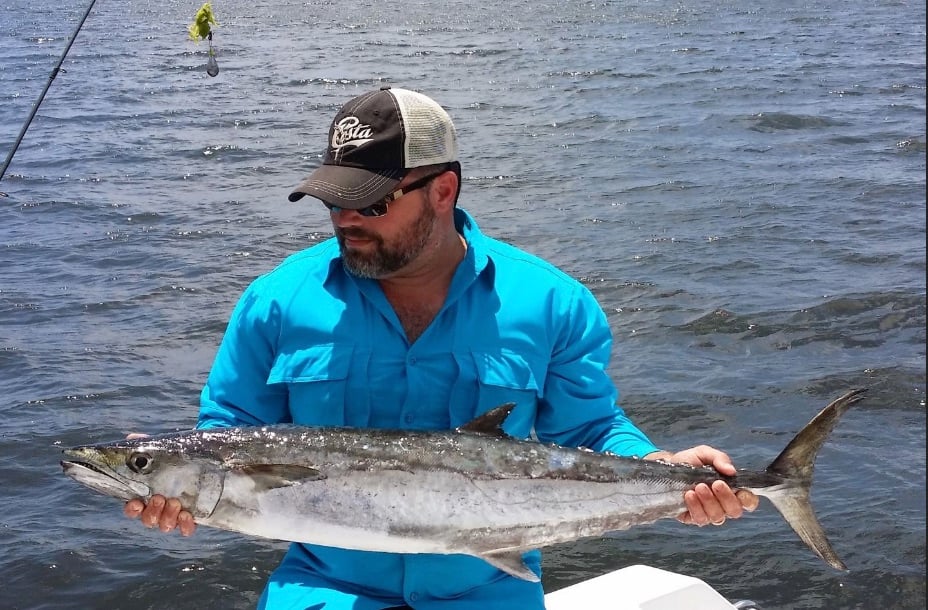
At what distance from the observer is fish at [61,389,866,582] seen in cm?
344

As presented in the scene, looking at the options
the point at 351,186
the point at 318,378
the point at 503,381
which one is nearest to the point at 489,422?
the point at 503,381

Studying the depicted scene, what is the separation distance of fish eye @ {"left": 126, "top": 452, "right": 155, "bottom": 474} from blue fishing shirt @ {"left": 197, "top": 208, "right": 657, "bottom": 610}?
1.52 feet

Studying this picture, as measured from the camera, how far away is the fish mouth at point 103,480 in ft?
11.2

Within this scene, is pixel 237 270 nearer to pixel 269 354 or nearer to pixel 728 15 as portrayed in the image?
pixel 269 354

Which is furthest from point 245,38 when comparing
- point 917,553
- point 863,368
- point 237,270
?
point 917,553

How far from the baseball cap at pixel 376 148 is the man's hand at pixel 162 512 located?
3.52ft

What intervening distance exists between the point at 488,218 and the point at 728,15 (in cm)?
1926

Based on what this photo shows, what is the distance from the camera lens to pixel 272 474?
3436mm

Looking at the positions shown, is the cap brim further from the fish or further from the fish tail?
the fish tail

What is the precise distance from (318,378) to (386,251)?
1.62 ft

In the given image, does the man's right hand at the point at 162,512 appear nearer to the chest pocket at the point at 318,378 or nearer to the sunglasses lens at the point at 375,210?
the chest pocket at the point at 318,378

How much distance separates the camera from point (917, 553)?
21.8 ft

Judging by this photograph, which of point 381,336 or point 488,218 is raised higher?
point 381,336

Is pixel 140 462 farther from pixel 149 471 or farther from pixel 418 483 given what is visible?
pixel 418 483
